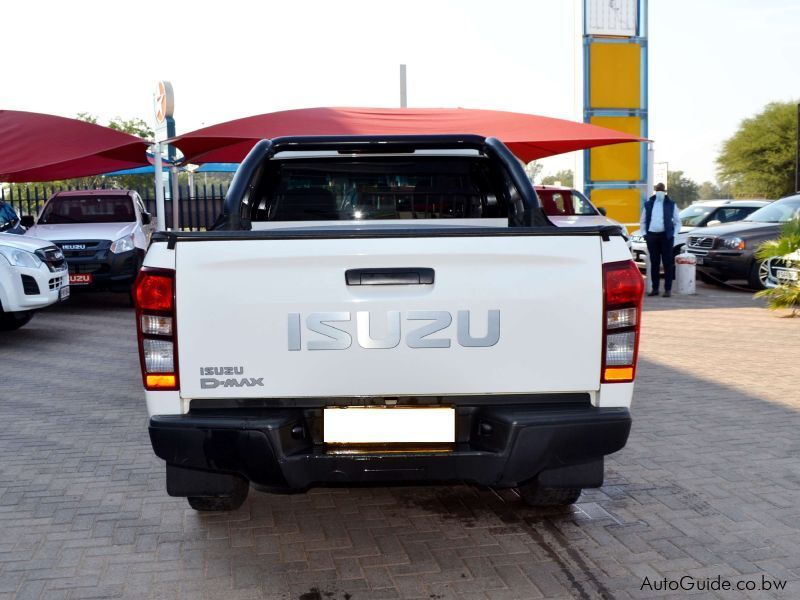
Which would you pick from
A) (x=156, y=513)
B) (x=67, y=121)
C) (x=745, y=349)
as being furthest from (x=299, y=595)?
(x=67, y=121)

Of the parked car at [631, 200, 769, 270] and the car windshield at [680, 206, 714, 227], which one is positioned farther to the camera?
the car windshield at [680, 206, 714, 227]

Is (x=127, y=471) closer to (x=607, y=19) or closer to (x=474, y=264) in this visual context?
(x=474, y=264)

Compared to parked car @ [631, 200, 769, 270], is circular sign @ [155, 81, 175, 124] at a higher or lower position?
higher

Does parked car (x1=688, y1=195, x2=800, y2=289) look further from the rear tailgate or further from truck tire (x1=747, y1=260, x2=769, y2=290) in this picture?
the rear tailgate

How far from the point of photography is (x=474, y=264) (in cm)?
346

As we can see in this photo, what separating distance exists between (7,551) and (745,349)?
7967 mm

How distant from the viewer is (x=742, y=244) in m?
15.7

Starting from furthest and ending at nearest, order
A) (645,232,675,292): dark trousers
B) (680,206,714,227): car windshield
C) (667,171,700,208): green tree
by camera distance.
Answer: (667,171,700,208): green tree < (680,206,714,227): car windshield < (645,232,675,292): dark trousers

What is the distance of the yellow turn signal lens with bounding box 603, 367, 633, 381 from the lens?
353cm

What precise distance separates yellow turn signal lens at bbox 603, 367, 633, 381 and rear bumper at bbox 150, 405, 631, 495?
0.13 meters

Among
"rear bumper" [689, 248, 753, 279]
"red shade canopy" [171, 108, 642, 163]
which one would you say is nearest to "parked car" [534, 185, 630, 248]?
"rear bumper" [689, 248, 753, 279]

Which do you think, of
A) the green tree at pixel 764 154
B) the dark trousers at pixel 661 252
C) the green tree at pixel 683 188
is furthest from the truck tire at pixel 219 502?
the green tree at pixel 683 188

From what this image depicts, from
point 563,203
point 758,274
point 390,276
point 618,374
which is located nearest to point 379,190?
point 390,276

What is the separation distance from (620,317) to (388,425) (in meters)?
1.01
